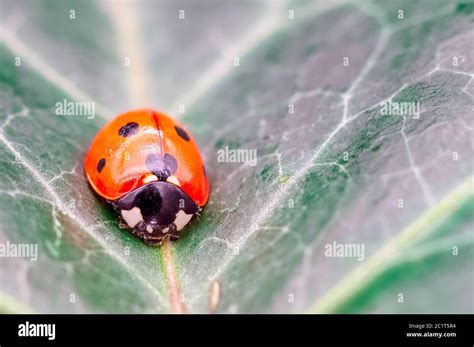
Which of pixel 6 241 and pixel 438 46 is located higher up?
pixel 438 46

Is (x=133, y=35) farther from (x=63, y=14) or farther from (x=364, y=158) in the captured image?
(x=364, y=158)

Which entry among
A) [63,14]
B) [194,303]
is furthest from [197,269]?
[63,14]

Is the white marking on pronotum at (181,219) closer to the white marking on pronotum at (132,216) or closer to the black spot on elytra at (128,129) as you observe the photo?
the white marking on pronotum at (132,216)

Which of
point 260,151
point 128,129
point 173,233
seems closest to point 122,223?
point 173,233

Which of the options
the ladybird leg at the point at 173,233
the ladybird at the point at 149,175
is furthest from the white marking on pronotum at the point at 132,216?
the ladybird leg at the point at 173,233

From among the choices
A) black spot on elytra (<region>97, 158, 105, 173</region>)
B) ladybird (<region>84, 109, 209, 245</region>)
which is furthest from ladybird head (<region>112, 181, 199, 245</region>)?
black spot on elytra (<region>97, 158, 105, 173</region>)

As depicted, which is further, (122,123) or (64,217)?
(122,123)

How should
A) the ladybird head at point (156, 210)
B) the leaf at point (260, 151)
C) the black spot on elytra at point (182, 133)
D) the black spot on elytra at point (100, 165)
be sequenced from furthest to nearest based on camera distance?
the black spot on elytra at point (182, 133) → the black spot on elytra at point (100, 165) → the ladybird head at point (156, 210) → the leaf at point (260, 151)
